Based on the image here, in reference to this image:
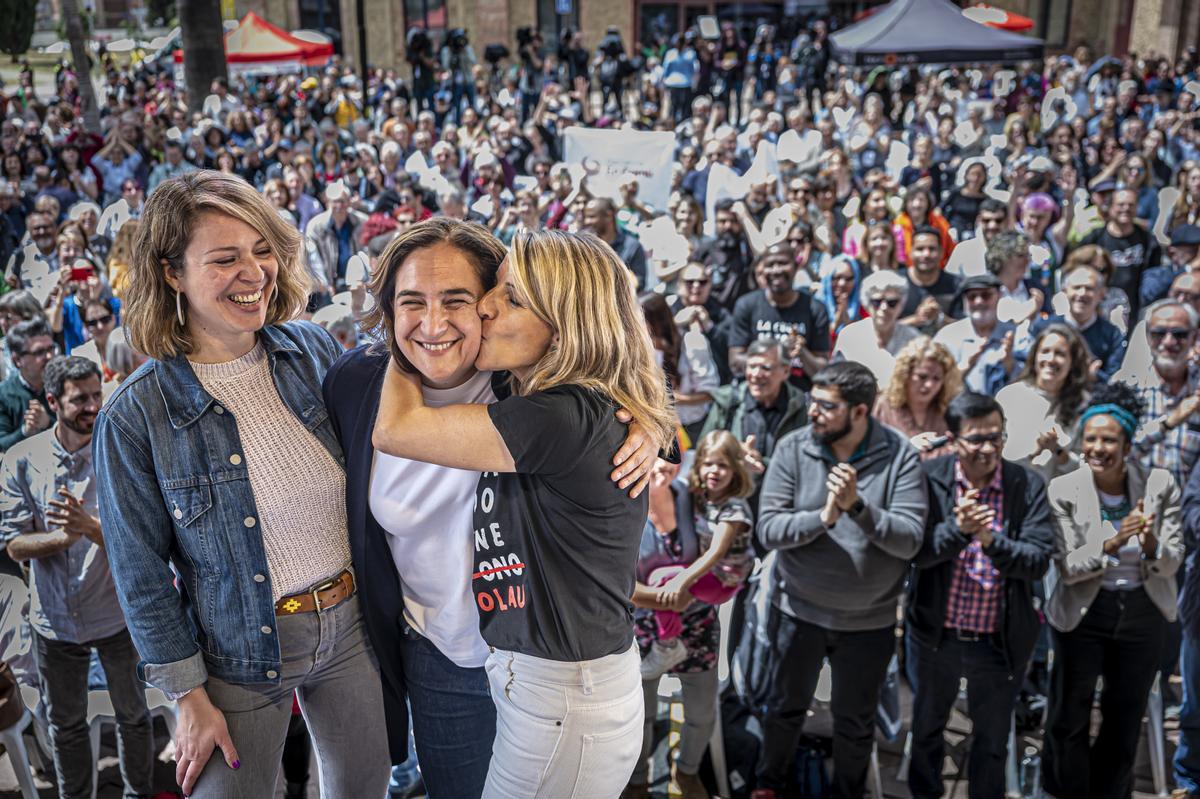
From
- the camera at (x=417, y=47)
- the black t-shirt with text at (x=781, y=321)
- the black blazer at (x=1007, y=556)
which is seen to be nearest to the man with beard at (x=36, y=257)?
the black t-shirt with text at (x=781, y=321)

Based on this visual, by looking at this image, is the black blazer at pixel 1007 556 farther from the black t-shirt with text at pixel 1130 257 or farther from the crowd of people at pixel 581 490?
the black t-shirt with text at pixel 1130 257

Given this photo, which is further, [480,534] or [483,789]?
[483,789]

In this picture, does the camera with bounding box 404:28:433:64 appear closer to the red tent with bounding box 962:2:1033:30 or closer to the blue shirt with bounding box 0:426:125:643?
the red tent with bounding box 962:2:1033:30

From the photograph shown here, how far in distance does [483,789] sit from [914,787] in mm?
2386

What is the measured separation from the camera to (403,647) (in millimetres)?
2420

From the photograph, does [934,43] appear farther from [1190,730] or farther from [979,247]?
[1190,730]

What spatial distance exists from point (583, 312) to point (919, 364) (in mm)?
3160

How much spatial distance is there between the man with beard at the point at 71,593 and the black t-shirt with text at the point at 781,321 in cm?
364

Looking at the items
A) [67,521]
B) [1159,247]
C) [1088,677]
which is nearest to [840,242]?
[1159,247]

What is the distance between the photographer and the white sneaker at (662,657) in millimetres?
3986

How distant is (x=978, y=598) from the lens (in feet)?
12.8

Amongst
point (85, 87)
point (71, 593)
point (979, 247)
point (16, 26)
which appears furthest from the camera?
point (16, 26)

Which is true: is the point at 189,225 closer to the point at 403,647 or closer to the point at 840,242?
the point at 403,647

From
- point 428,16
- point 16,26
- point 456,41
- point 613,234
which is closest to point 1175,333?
point 613,234
